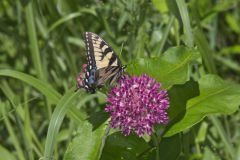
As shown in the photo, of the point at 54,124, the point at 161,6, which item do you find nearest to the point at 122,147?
the point at 54,124

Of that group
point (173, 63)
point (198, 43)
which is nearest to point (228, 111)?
point (173, 63)

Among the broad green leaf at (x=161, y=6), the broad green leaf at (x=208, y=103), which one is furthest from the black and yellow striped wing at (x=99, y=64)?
the broad green leaf at (x=161, y=6)

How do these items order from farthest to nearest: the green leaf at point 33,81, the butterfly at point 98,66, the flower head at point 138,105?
1. the green leaf at point 33,81
2. the butterfly at point 98,66
3. the flower head at point 138,105

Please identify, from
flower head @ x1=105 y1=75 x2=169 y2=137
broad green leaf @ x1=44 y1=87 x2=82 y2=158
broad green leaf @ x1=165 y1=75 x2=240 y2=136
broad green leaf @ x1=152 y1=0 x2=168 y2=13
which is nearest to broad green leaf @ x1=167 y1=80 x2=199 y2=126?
broad green leaf @ x1=165 y1=75 x2=240 y2=136

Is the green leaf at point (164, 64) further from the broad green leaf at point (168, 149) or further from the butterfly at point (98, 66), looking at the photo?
the broad green leaf at point (168, 149)

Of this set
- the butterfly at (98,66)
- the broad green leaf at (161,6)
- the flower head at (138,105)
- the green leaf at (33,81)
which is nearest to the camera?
the flower head at (138,105)
